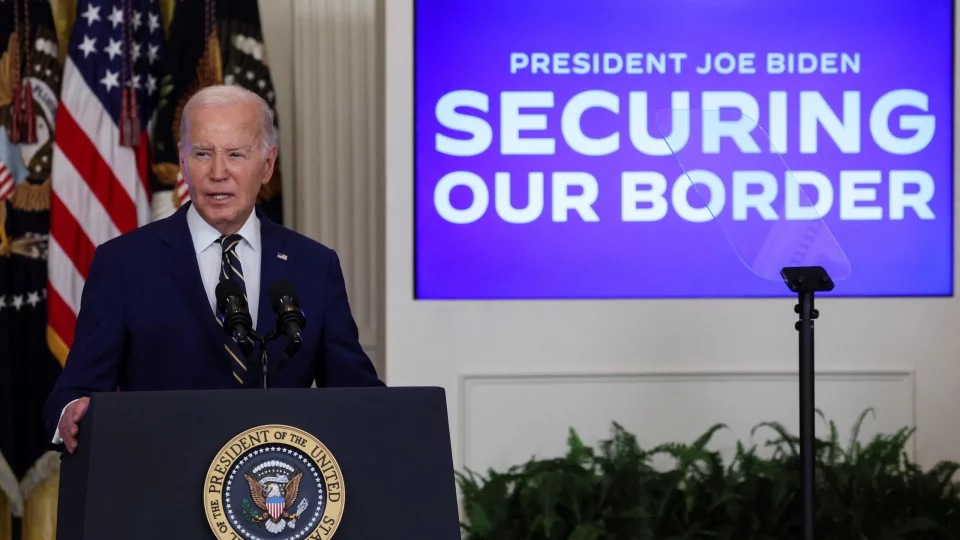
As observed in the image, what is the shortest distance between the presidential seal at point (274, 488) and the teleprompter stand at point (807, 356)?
145 cm

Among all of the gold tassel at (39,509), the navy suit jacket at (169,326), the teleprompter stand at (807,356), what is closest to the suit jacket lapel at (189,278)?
the navy suit jacket at (169,326)

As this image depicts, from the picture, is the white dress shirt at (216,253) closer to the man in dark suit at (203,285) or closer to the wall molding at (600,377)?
the man in dark suit at (203,285)

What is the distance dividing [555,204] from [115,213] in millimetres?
1601

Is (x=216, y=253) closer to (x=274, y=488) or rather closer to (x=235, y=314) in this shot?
(x=235, y=314)

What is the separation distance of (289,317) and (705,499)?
2350 millimetres

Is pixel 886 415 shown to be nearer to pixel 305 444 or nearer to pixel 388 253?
pixel 388 253

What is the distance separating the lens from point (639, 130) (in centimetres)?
427

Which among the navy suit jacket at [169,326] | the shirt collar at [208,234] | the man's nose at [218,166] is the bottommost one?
the navy suit jacket at [169,326]

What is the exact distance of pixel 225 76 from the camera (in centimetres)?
435

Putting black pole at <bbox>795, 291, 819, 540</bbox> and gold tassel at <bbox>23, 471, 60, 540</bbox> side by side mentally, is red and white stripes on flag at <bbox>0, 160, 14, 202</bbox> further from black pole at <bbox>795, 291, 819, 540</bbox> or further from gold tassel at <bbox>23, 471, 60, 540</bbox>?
black pole at <bbox>795, 291, 819, 540</bbox>

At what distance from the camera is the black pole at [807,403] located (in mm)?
2793

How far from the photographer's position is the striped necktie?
2.11 meters

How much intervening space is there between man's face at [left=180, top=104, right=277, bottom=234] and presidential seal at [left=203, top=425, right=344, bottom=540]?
63 centimetres

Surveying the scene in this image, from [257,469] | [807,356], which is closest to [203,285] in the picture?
[257,469]
